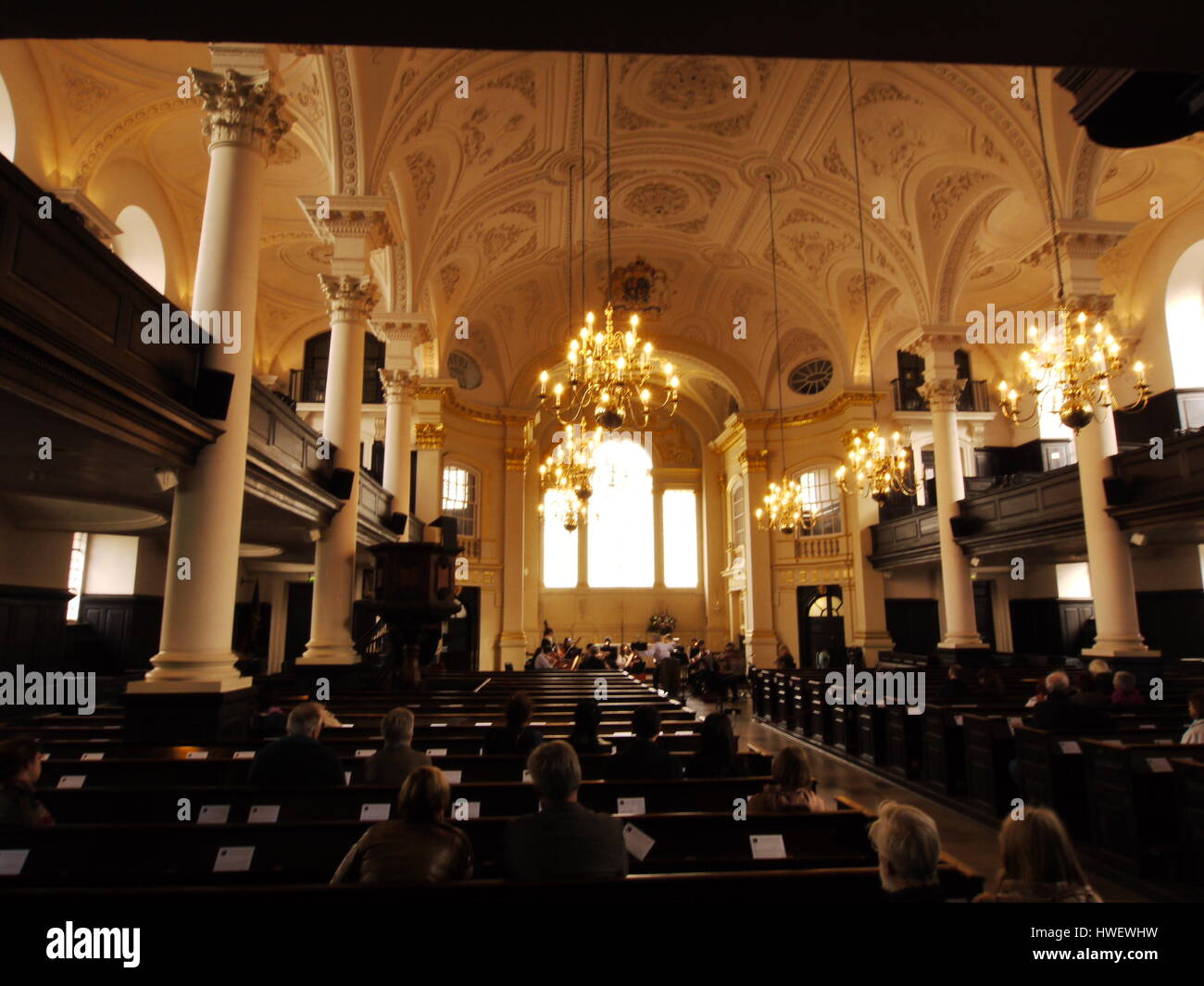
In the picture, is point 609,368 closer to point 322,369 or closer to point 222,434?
point 222,434

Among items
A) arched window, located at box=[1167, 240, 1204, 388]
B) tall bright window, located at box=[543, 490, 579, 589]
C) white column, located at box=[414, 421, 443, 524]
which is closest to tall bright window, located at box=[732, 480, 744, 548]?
tall bright window, located at box=[543, 490, 579, 589]

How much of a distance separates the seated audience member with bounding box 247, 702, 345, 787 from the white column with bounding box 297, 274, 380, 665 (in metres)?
6.03

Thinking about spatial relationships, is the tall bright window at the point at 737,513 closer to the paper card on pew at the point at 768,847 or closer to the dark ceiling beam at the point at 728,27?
the paper card on pew at the point at 768,847

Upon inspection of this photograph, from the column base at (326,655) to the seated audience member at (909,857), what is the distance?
8665mm

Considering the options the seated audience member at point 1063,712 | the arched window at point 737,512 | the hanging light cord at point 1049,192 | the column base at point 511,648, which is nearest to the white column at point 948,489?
the hanging light cord at point 1049,192

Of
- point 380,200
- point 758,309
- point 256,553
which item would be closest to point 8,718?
point 256,553

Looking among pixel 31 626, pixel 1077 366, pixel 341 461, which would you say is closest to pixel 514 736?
pixel 341 461

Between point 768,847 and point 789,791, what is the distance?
0.99 feet

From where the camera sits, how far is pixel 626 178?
642 inches

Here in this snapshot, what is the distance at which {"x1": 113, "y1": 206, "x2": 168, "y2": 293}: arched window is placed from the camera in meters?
12.5
